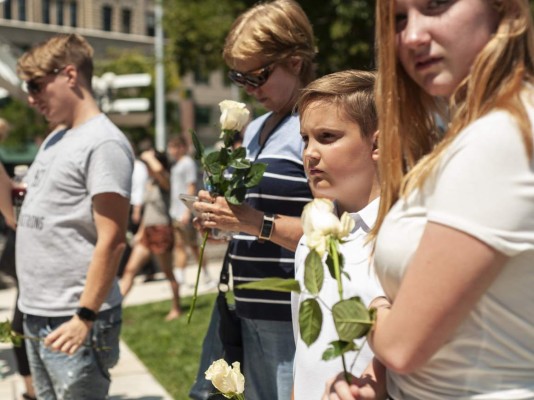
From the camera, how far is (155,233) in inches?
316

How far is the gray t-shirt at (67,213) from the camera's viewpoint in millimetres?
2979

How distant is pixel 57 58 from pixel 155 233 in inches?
196

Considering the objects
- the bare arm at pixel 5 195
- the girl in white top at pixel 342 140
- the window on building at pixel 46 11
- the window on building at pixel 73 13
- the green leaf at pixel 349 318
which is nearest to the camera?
the green leaf at pixel 349 318

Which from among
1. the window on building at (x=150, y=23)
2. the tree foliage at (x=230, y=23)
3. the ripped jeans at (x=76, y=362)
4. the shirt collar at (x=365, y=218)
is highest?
the window on building at (x=150, y=23)

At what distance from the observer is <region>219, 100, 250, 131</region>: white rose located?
2.68m

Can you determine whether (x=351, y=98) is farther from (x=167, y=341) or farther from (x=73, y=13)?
(x=73, y=13)

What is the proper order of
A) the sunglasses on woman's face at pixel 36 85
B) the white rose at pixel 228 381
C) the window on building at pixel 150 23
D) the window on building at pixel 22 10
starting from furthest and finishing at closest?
the window on building at pixel 150 23, the window on building at pixel 22 10, the sunglasses on woman's face at pixel 36 85, the white rose at pixel 228 381

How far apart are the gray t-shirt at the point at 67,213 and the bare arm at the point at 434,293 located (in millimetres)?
1815

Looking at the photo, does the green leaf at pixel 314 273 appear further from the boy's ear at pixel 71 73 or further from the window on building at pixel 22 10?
the window on building at pixel 22 10

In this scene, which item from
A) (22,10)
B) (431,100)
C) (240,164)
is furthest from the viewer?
(22,10)

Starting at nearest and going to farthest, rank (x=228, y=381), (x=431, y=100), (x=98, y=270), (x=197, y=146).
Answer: (x=431, y=100) < (x=228, y=381) < (x=197, y=146) < (x=98, y=270)

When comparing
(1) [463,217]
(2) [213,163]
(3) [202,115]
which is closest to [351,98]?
(2) [213,163]

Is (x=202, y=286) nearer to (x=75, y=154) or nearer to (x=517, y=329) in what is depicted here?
(x=75, y=154)

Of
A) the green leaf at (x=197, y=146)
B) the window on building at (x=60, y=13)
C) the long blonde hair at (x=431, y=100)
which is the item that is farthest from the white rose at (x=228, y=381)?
the window on building at (x=60, y=13)
